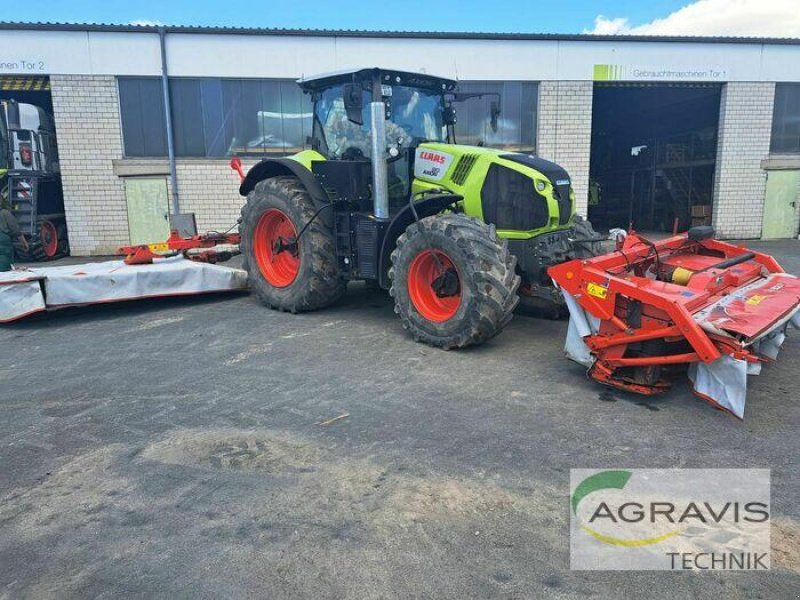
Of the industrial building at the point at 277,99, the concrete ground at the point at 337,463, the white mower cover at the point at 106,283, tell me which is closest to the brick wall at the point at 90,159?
the industrial building at the point at 277,99

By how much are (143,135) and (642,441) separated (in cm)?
1359

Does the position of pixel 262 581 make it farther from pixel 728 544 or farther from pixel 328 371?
pixel 328 371

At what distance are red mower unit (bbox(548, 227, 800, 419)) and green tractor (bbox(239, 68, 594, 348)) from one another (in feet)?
2.33

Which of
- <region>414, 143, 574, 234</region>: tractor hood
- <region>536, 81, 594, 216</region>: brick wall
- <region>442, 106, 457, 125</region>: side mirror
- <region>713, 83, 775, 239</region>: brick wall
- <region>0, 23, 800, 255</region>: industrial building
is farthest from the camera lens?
<region>713, 83, 775, 239</region>: brick wall

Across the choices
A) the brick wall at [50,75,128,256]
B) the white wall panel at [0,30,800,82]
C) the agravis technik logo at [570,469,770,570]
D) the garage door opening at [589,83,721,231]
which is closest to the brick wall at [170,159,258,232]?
the brick wall at [50,75,128,256]

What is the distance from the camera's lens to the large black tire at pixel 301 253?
680 cm

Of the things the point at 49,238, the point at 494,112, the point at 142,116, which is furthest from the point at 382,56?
the point at 49,238

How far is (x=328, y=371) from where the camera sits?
199 inches

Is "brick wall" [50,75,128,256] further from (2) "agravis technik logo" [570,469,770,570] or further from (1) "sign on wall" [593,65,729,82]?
(2) "agravis technik logo" [570,469,770,570]

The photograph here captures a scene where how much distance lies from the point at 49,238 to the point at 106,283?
857 cm

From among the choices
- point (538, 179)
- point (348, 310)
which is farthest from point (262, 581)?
point (348, 310)

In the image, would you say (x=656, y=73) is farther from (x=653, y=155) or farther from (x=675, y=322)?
(x=675, y=322)

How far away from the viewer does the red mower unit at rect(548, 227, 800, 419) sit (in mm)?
3787

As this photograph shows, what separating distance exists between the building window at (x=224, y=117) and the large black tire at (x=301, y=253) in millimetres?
7236
